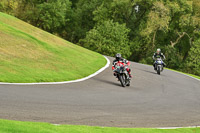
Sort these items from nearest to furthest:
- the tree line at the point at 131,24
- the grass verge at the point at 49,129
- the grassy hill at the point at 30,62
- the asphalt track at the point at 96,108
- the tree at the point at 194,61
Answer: the grass verge at the point at 49,129 < the asphalt track at the point at 96,108 < the grassy hill at the point at 30,62 < the tree at the point at 194,61 < the tree line at the point at 131,24

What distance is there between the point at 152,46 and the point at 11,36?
3690cm

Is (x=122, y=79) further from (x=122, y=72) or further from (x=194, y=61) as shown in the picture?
(x=194, y=61)

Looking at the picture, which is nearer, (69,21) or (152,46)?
(152,46)

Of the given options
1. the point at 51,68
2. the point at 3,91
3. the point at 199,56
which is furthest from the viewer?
the point at 199,56

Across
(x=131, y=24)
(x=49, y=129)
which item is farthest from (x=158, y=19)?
(x=49, y=129)

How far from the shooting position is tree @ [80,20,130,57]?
178 ft

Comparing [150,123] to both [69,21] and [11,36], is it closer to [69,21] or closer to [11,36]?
[11,36]

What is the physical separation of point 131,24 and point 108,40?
10797mm

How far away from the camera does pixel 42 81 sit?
1493 centimetres

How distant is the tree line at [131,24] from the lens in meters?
53.5

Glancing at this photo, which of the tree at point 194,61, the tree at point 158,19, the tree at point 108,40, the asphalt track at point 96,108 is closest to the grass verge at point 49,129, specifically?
the asphalt track at point 96,108

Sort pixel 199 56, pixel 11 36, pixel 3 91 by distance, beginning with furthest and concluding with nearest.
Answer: pixel 199 56
pixel 11 36
pixel 3 91

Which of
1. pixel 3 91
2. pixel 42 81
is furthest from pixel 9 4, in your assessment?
pixel 3 91

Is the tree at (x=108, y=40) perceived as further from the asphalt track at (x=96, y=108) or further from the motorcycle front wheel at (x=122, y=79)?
the asphalt track at (x=96, y=108)
